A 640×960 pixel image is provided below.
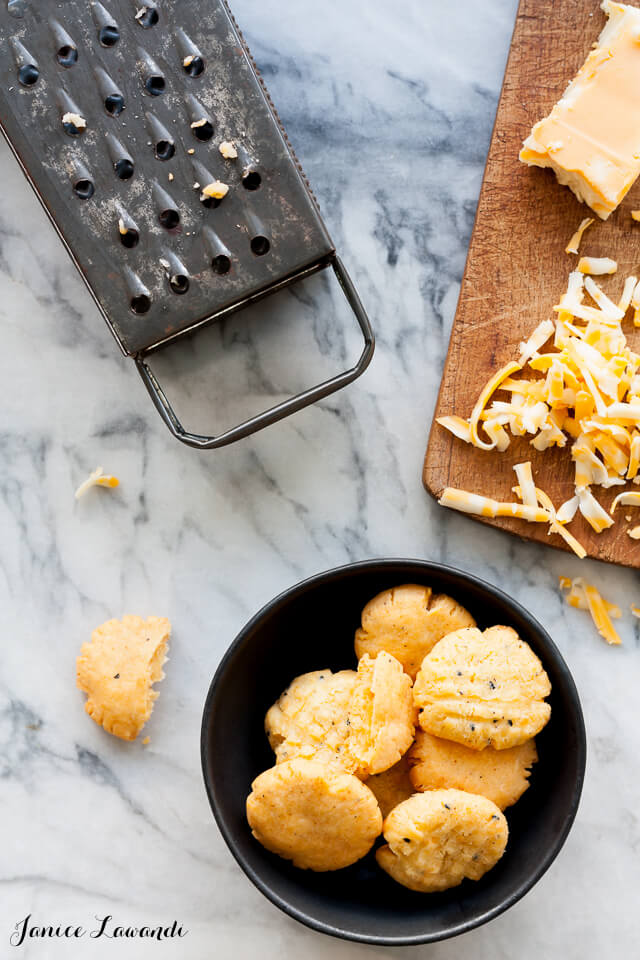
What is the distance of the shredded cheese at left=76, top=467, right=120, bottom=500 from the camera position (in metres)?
1.35

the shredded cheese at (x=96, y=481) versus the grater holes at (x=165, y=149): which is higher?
the grater holes at (x=165, y=149)

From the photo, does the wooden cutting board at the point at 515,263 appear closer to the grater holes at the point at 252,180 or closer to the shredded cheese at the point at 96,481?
the grater holes at the point at 252,180

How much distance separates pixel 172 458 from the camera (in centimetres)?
137

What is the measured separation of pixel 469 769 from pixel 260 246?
746mm

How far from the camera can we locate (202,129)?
1143mm

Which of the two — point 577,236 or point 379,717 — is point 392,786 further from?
point 577,236

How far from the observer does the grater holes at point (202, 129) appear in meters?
1.14

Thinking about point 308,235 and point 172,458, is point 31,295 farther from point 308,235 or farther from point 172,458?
point 308,235

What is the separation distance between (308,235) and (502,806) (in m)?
0.81

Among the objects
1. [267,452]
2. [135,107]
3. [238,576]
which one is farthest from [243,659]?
[135,107]
